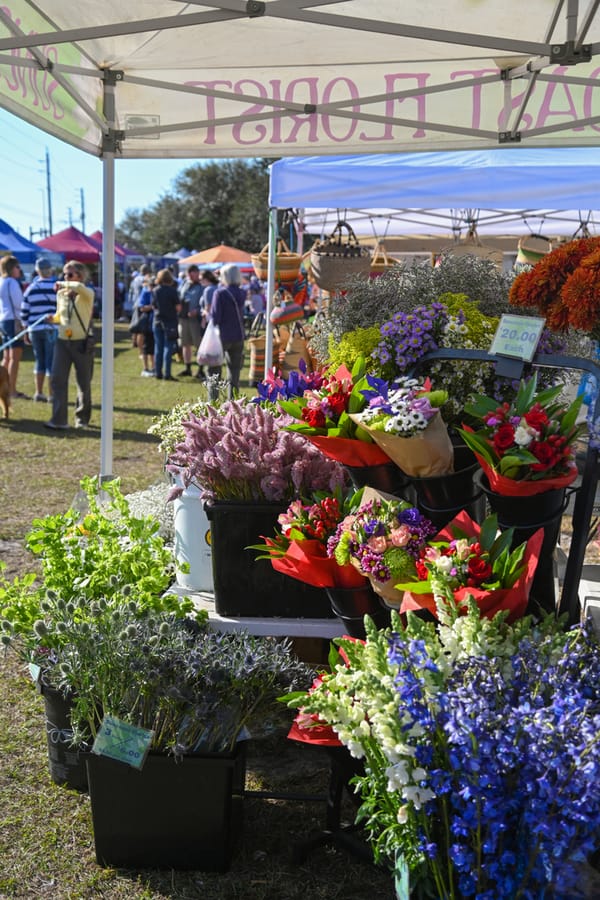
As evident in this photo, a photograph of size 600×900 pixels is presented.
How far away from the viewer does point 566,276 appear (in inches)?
80.8

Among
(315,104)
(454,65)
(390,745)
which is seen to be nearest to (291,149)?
(315,104)

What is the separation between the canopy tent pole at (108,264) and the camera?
397cm

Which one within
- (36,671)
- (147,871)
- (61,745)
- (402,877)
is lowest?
(147,871)

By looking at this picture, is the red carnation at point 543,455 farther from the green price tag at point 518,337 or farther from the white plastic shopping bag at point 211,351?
the white plastic shopping bag at point 211,351

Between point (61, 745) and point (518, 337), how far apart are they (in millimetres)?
1827

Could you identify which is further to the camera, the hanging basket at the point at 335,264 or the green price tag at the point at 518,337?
the hanging basket at the point at 335,264

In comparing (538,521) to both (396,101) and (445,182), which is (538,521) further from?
(445,182)

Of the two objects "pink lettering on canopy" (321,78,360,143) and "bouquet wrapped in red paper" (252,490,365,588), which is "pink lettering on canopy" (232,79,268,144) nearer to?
"pink lettering on canopy" (321,78,360,143)

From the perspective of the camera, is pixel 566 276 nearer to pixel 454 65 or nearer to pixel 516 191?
pixel 454 65

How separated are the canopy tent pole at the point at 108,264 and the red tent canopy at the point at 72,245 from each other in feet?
68.1

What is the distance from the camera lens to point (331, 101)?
4004 millimetres

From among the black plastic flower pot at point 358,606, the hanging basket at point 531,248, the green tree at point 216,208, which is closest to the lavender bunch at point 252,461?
the black plastic flower pot at point 358,606

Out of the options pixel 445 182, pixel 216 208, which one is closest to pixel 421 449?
pixel 445 182

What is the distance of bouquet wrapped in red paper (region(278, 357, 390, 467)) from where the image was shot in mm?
2027
